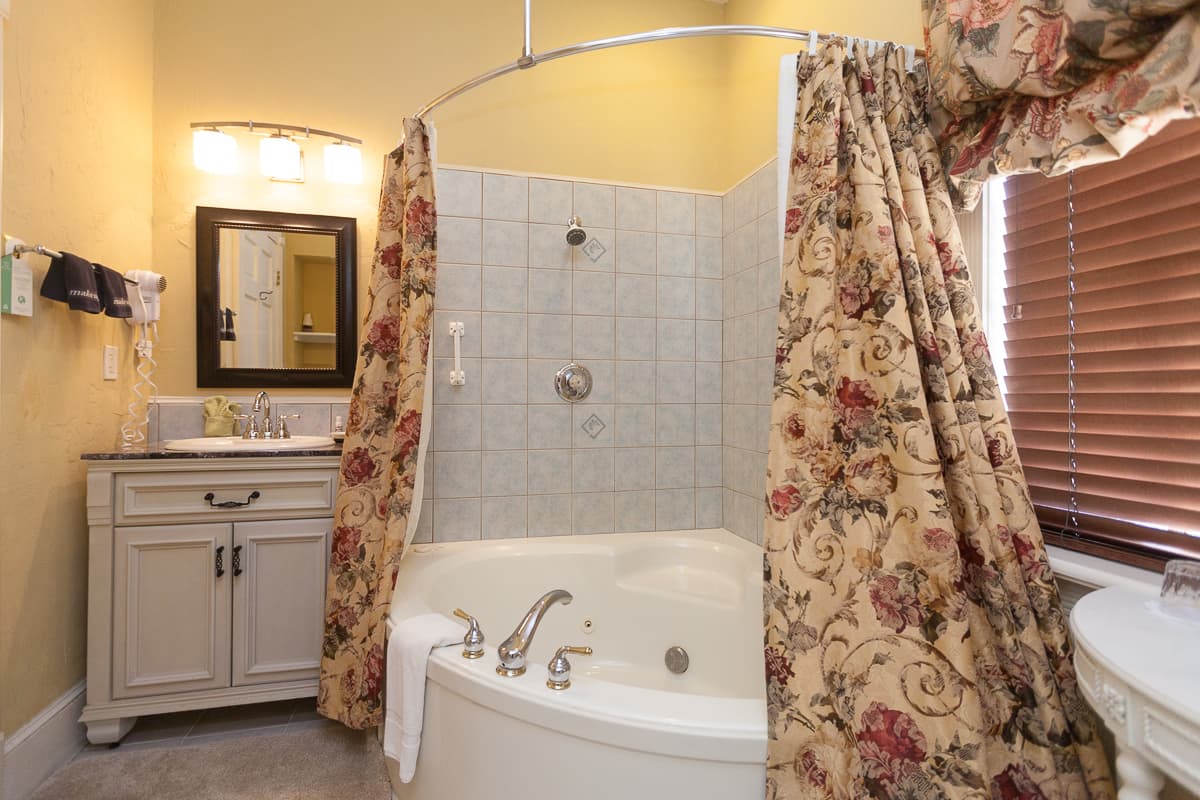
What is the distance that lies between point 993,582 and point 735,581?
105 cm

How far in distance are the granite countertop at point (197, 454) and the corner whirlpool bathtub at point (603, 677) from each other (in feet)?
1.59

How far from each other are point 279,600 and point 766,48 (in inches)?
105

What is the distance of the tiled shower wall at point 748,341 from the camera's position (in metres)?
2.19

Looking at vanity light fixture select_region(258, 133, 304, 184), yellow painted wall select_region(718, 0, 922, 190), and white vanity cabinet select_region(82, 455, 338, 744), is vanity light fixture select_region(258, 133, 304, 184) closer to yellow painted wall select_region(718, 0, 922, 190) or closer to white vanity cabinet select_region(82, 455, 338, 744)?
white vanity cabinet select_region(82, 455, 338, 744)

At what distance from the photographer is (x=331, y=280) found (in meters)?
2.47

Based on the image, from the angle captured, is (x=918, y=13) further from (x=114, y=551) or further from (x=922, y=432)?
(x=114, y=551)

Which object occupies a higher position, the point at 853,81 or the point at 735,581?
the point at 853,81

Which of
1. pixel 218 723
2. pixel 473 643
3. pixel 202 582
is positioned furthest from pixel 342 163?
pixel 218 723

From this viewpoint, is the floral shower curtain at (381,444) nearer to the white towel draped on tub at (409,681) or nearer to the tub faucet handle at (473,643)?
the white towel draped on tub at (409,681)

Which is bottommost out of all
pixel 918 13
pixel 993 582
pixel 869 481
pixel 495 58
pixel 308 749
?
pixel 308 749

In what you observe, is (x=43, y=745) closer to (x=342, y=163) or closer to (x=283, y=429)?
(x=283, y=429)

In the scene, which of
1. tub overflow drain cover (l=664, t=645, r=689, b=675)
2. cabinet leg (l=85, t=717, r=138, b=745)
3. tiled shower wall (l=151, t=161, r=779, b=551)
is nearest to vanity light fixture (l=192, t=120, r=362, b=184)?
tiled shower wall (l=151, t=161, r=779, b=551)

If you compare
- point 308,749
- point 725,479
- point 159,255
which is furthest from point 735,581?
point 159,255

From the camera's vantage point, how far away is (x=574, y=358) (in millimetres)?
2432
